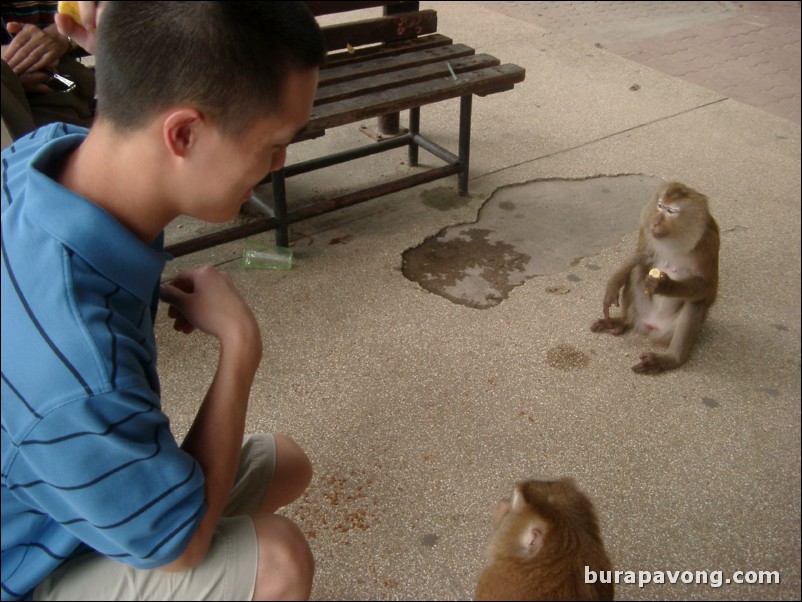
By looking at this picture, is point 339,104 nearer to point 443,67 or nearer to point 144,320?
point 443,67

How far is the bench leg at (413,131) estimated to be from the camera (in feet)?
12.3

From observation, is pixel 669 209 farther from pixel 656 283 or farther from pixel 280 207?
pixel 280 207

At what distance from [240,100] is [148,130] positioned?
5.8 inches

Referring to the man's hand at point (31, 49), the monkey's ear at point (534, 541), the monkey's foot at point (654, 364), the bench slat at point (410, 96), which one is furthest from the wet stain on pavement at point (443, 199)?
the monkey's ear at point (534, 541)

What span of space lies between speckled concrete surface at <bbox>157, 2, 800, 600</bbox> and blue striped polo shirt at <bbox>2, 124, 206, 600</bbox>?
3.03 ft

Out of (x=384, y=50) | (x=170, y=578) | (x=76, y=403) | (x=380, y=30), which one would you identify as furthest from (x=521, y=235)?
(x=76, y=403)

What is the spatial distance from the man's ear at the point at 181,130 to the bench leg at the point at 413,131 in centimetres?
275

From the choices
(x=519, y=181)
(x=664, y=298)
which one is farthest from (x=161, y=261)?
(x=519, y=181)

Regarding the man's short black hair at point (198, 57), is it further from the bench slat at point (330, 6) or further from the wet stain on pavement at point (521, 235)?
the bench slat at point (330, 6)

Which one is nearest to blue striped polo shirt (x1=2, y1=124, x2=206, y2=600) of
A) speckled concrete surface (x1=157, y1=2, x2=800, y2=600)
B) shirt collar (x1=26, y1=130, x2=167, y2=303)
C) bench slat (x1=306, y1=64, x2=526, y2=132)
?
shirt collar (x1=26, y1=130, x2=167, y2=303)

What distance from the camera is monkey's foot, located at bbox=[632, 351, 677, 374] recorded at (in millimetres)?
2614

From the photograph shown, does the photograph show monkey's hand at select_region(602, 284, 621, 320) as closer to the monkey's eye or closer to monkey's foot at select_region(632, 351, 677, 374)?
monkey's foot at select_region(632, 351, 677, 374)

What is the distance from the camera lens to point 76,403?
95cm

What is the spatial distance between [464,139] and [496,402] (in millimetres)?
1538
